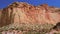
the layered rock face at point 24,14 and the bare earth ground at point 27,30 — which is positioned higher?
the layered rock face at point 24,14

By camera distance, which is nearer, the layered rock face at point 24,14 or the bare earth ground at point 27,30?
the bare earth ground at point 27,30

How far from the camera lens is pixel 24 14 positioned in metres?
56.0

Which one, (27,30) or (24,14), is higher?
(24,14)

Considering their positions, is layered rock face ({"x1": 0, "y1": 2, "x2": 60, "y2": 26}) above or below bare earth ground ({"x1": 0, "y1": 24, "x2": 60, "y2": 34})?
above

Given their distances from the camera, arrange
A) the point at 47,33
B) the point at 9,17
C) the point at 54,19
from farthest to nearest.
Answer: the point at 54,19 → the point at 9,17 → the point at 47,33

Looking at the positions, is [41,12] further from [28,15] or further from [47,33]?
[47,33]

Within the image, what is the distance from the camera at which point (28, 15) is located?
56625mm

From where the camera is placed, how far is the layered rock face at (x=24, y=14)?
53.7 meters

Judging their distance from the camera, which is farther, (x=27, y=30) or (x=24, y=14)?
(x=24, y=14)

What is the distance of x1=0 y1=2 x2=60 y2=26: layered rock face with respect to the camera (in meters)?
53.7

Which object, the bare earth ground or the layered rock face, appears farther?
the layered rock face

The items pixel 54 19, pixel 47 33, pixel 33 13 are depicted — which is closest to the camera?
pixel 47 33

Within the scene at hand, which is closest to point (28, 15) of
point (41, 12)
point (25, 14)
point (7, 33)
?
point (25, 14)

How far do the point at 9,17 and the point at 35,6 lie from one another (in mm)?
8202
